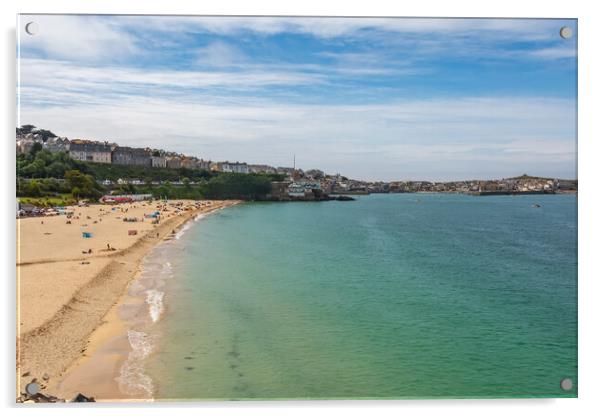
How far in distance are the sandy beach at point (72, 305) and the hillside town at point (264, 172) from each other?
2.04 m

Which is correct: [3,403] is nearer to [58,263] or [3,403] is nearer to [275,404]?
[275,404]

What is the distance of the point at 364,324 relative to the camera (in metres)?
9.84

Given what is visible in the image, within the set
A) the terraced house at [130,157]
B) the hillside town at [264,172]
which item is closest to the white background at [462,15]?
the hillside town at [264,172]

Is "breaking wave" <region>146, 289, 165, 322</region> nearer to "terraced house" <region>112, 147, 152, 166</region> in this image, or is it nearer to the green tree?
the green tree

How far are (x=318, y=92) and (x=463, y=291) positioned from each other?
305 inches

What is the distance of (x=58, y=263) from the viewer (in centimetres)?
1320

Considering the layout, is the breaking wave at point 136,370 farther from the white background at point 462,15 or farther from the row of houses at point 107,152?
the row of houses at point 107,152

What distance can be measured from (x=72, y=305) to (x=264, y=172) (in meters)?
39.3

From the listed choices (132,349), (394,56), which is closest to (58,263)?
(132,349)

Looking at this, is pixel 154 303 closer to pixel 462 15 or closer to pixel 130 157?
pixel 462 15

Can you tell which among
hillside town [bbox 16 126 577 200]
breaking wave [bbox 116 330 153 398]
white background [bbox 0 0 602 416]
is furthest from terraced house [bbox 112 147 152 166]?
white background [bbox 0 0 602 416]

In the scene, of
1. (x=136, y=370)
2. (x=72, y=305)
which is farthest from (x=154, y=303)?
(x=136, y=370)

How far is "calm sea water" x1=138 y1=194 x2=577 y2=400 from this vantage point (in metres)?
7.08

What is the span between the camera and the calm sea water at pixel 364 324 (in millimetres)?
7078
